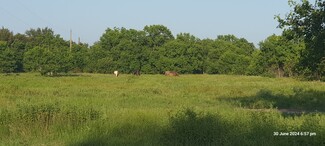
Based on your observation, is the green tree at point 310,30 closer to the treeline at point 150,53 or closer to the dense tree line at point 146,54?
the dense tree line at point 146,54

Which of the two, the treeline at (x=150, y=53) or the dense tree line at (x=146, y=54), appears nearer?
the dense tree line at (x=146, y=54)

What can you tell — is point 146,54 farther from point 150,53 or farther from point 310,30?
point 310,30

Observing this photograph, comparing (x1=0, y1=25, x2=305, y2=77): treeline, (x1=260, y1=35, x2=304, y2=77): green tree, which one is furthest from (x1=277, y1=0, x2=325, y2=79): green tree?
(x1=0, y1=25, x2=305, y2=77): treeline

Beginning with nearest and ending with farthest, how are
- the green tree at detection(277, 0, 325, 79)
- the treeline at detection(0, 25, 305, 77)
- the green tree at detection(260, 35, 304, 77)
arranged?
the green tree at detection(277, 0, 325, 79) < the green tree at detection(260, 35, 304, 77) < the treeline at detection(0, 25, 305, 77)

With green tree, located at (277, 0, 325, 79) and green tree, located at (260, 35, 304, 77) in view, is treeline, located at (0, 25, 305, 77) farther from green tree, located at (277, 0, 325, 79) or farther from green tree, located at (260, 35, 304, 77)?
green tree, located at (277, 0, 325, 79)

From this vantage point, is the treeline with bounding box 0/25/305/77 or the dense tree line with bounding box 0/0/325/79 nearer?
the dense tree line with bounding box 0/0/325/79

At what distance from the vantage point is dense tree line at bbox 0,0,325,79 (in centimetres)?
6126

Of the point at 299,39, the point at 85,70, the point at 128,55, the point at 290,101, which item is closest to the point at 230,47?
the point at 128,55

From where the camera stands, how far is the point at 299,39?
1102cm

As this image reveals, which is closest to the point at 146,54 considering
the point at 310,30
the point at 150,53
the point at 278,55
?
the point at 150,53

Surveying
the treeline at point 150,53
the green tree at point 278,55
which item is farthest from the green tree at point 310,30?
the treeline at point 150,53

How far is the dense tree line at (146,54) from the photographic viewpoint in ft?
201

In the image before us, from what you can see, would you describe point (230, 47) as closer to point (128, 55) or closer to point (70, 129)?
point (128, 55)

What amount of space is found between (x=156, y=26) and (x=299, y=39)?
76.9 metres
